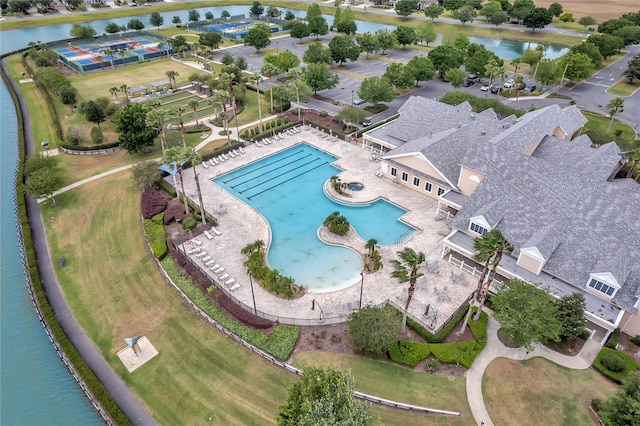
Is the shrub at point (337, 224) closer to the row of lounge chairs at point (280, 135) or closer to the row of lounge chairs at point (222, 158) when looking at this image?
the row of lounge chairs at point (222, 158)

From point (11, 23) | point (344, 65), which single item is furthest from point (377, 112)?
point (11, 23)

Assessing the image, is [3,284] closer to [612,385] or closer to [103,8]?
[612,385]

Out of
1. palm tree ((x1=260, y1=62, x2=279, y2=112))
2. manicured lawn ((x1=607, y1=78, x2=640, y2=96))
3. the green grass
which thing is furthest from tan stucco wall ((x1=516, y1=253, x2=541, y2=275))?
manicured lawn ((x1=607, y1=78, x2=640, y2=96))

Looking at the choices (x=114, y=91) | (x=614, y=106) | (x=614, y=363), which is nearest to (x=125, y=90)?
(x=114, y=91)

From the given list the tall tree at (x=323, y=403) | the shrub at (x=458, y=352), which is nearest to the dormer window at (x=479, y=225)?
the shrub at (x=458, y=352)

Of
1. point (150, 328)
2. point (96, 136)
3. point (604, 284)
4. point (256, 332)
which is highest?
point (604, 284)

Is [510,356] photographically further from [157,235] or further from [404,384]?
[157,235]
